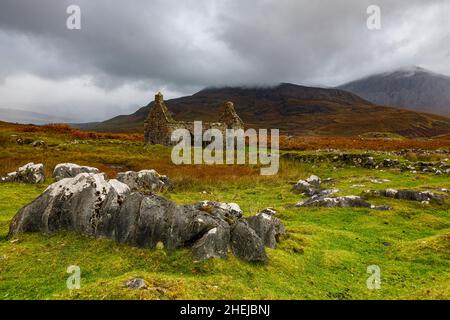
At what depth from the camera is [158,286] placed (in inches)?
371

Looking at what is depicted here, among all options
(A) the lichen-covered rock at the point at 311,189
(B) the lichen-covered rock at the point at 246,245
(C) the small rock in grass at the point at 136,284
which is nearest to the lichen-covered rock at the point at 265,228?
(B) the lichen-covered rock at the point at 246,245

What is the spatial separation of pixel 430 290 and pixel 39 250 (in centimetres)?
1280

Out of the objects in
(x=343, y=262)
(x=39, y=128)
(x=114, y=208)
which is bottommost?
(x=343, y=262)

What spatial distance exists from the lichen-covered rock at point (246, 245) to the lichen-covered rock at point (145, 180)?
1419cm

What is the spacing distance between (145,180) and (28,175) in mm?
9726

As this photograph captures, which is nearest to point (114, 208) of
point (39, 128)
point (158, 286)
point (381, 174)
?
point (158, 286)

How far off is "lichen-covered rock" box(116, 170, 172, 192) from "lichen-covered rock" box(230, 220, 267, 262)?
1419cm

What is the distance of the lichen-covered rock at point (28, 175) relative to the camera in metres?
28.2

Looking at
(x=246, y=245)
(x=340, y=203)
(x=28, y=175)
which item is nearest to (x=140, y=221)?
(x=246, y=245)

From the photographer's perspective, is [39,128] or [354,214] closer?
[354,214]

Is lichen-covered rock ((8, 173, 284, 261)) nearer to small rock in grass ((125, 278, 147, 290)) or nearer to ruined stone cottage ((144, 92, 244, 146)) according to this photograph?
small rock in grass ((125, 278, 147, 290))

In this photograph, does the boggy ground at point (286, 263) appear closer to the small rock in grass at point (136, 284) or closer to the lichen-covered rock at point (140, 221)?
the small rock in grass at point (136, 284)

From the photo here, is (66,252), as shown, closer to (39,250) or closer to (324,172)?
(39,250)

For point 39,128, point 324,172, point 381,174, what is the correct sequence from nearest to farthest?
point 381,174 < point 324,172 < point 39,128
